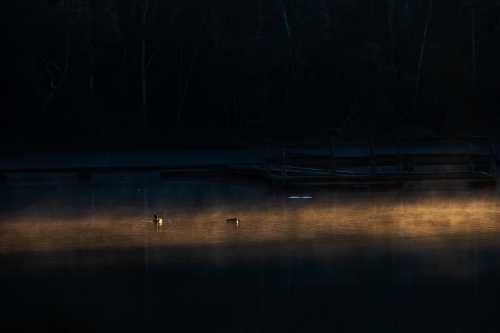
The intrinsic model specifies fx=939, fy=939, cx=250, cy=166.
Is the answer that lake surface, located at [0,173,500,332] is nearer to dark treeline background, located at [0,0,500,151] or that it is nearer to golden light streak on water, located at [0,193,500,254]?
golden light streak on water, located at [0,193,500,254]

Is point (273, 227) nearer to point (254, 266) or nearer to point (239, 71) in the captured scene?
point (254, 266)

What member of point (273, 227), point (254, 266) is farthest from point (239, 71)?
point (254, 266)

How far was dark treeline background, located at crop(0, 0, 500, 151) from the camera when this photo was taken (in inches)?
2475

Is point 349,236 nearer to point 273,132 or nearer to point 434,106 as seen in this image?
point 273,132

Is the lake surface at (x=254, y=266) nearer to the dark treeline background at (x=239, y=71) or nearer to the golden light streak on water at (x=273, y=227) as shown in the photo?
the golden light streak on water at (x=273, y=227)

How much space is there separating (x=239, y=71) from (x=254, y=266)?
56.7 m

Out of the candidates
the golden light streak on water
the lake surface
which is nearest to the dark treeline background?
the lake surface

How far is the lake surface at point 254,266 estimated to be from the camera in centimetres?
845

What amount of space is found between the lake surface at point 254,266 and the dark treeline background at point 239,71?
43116 millimetres

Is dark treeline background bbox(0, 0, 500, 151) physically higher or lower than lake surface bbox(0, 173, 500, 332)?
higher

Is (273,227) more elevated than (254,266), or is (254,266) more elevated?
(273,227)

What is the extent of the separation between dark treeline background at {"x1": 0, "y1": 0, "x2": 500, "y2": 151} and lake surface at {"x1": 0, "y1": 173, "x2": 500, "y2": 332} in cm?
4312

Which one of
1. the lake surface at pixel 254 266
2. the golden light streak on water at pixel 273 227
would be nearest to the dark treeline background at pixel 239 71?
the lake surface at pixel 254 266

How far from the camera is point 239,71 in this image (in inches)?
2657
